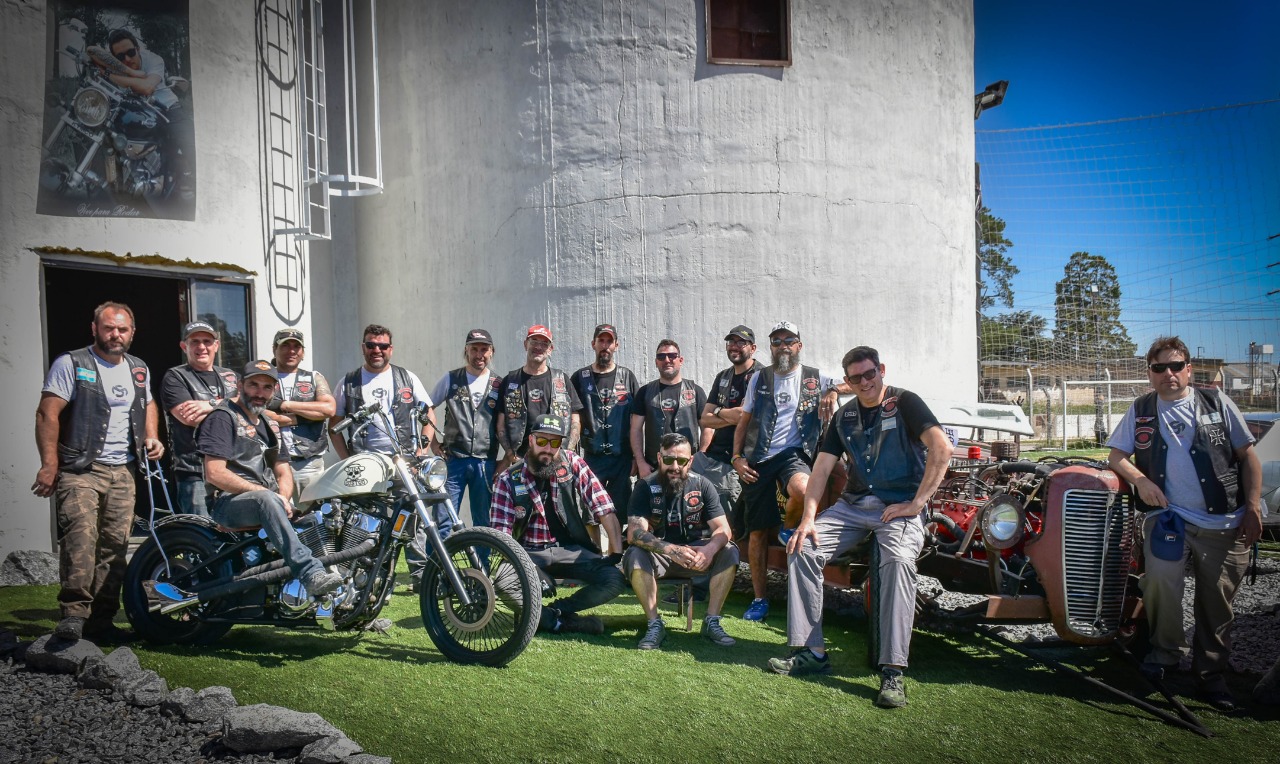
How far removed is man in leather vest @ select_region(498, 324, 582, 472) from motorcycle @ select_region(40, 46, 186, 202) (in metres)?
3.62

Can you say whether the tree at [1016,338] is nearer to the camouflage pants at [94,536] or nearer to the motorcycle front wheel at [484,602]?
the motorcycle front wheel at [484,602]

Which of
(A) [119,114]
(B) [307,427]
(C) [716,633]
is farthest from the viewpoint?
(A) [119,114]

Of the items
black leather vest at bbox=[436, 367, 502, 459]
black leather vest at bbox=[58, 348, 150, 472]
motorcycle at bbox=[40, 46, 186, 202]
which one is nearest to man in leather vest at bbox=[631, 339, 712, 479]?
black leather vest at bbox=[436, 367, 502, 459]

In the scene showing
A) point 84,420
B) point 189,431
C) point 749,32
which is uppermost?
point 749,32

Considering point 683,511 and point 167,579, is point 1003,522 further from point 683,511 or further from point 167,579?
point 167,579

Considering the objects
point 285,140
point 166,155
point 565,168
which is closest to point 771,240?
point 565,168

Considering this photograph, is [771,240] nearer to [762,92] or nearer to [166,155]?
[762,92]

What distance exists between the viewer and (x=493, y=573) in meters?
4.62

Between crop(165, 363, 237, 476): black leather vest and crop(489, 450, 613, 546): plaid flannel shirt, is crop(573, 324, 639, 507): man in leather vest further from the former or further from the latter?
crop(165, 363, 237, 476): black leather vest

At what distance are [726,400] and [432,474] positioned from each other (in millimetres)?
2468

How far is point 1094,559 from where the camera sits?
4562mm

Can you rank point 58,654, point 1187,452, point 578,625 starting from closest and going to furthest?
point 58,654 → point 1187,452 → point 578,625

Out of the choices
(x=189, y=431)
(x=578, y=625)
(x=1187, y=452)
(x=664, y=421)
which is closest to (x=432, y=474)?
(x=578, y=625)

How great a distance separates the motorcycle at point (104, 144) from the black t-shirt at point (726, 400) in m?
4.99
